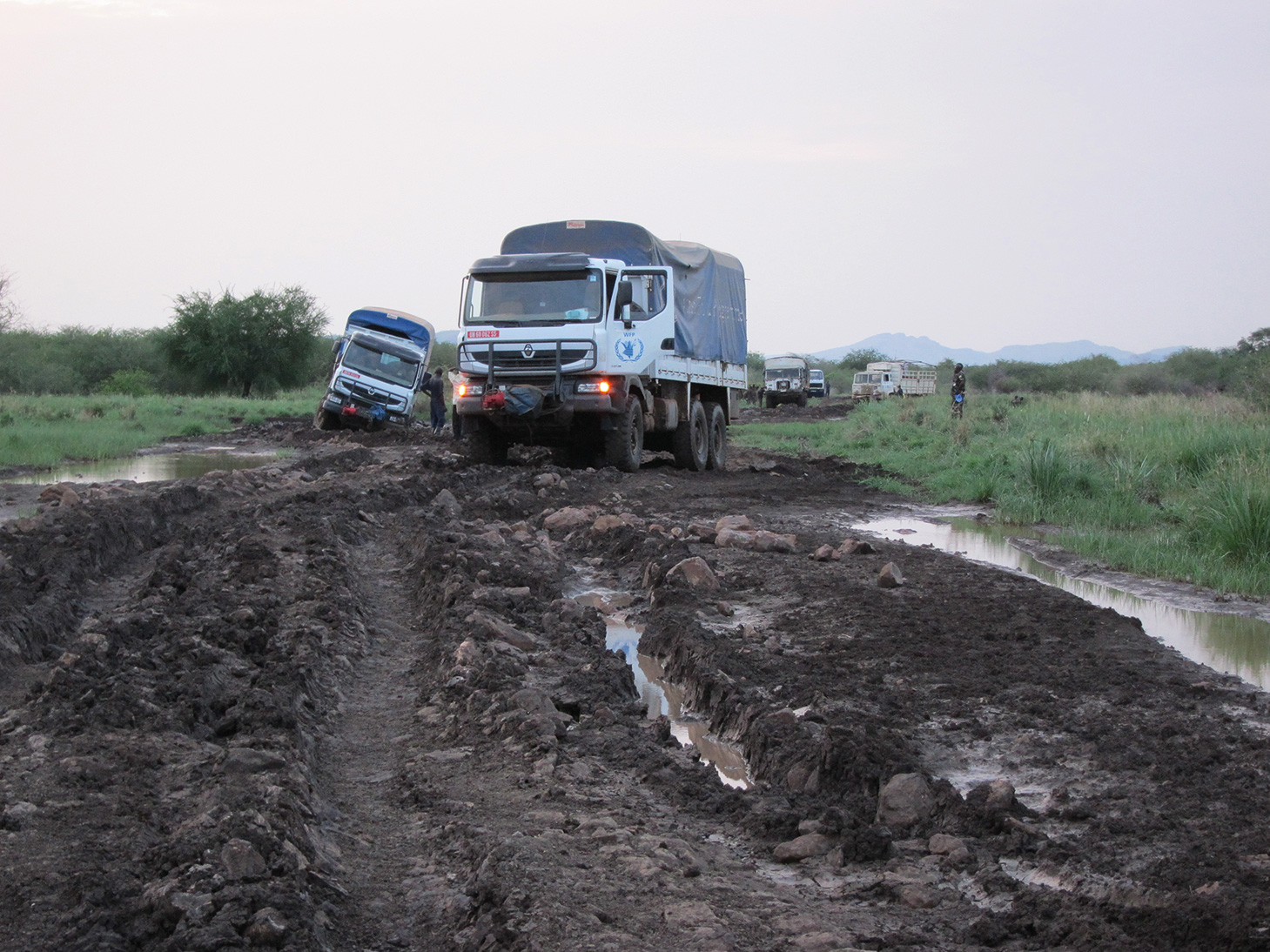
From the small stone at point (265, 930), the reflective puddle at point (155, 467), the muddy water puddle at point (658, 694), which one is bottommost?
the muddy water puddle at point (658, 694)

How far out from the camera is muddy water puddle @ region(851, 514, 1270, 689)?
6.85 metres

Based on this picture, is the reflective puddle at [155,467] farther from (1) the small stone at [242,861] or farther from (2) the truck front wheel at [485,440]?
(1) the small stone at [242,861]

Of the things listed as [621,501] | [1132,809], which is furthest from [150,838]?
[621,501]

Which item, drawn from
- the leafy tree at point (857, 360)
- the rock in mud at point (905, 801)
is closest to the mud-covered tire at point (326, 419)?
the rock in mud at point (905, 801)

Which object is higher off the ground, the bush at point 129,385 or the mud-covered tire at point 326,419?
the bush at point 129,385

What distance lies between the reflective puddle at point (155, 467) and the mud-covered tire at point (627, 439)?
20.8 ft

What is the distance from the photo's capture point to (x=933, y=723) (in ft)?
16.8

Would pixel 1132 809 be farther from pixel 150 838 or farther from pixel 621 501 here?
pixel 621 501

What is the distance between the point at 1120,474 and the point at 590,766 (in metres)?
11.6

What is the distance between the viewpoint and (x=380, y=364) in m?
25.8

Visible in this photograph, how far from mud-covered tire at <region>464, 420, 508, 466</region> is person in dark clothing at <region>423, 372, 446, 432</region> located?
8.92 meters

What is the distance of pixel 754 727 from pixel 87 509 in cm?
775

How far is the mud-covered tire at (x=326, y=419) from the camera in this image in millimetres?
26281

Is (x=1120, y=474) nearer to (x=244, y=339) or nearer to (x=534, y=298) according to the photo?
(x=534, y=298)
